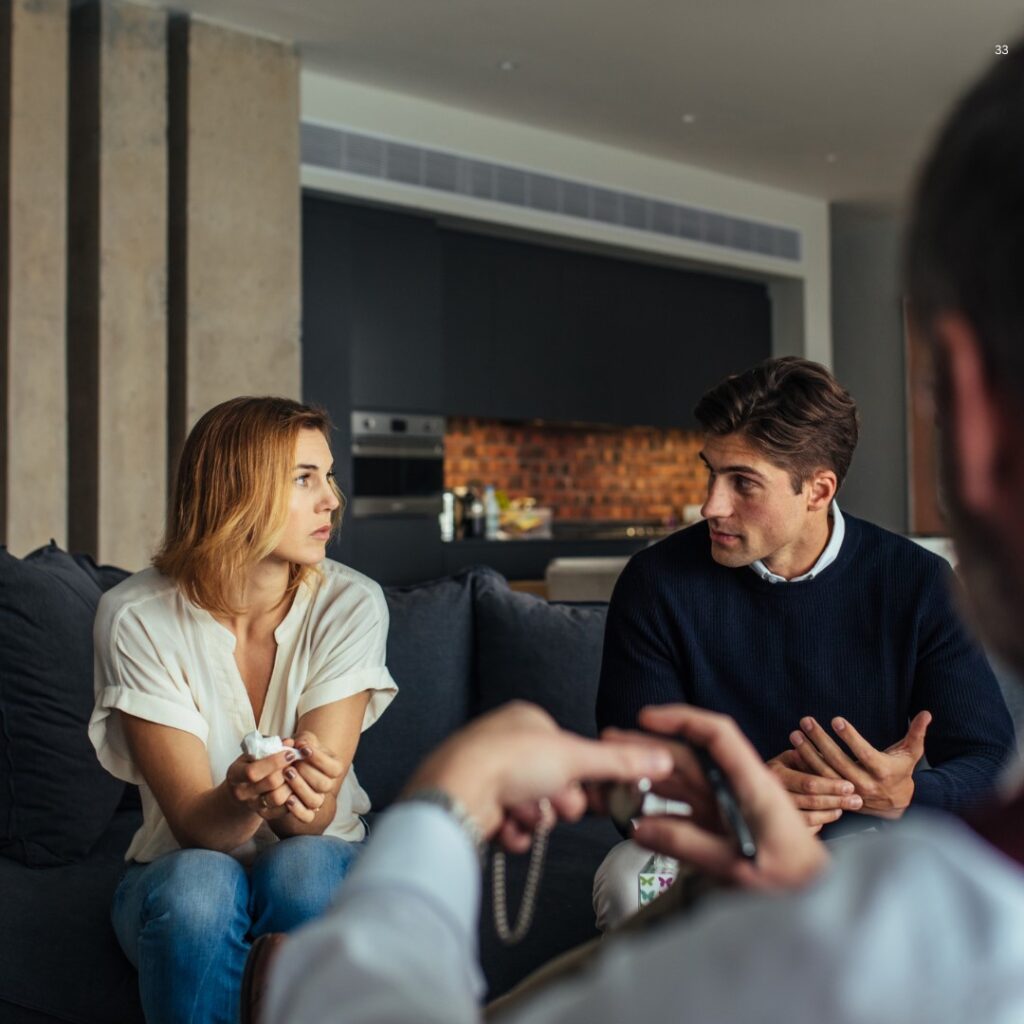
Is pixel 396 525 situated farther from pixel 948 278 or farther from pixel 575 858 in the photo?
pixel 948 278

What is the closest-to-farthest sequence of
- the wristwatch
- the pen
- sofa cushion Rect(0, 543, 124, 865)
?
the wristwatch → the pen → sofa cushion Rect(0, 543, 124, 865)

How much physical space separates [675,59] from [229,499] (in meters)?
4.51

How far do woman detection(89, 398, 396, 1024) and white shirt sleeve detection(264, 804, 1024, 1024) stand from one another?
3.78ft

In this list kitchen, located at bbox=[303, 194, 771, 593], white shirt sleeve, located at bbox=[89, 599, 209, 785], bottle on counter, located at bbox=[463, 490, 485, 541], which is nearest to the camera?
white shirt sleeve, located at bbox=[89, 599, 209, 785]

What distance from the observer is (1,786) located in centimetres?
232

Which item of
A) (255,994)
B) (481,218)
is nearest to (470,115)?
(481,218)

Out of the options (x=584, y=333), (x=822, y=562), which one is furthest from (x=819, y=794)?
(x=584, y=333)

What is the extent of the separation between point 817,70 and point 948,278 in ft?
19.6

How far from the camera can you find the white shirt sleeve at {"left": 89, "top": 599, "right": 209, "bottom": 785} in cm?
188

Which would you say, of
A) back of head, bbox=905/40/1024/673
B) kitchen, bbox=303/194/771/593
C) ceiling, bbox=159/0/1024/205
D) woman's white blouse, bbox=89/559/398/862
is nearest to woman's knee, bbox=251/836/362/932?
woman's white blouse, bbox=89/559/398/862

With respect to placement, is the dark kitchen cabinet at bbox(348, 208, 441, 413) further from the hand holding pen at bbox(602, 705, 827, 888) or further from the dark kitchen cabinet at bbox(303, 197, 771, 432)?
the hand holding pen at bbox(602, 705, 827, 888)

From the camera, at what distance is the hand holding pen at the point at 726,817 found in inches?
31.6

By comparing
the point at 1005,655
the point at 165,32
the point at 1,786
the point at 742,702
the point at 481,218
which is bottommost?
the point at 1,786

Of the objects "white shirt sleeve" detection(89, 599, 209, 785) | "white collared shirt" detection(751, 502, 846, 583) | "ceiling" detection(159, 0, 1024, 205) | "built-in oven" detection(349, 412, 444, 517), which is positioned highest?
"ceiling" detection(159, 0, 1024, 205)
